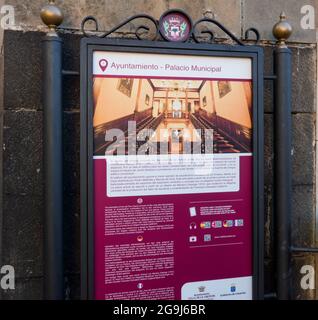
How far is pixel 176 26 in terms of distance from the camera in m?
2.66

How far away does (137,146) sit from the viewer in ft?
8.46

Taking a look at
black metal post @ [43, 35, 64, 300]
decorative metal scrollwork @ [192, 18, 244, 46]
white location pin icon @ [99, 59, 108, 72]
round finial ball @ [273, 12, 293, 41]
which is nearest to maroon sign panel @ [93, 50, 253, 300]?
white location pin icon @ [99, 59, 108, 72]

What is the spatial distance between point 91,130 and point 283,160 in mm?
1493

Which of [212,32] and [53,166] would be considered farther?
[212,32]

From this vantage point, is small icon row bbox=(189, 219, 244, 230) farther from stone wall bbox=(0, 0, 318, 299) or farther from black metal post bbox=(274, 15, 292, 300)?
stone wall bbox=(0, 0, 318, 299)

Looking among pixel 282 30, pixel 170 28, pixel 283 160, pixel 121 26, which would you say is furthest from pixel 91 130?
pixel 282 30

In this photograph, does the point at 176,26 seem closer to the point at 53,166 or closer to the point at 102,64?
the point at 102,64

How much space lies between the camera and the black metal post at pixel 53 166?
96.7 inches

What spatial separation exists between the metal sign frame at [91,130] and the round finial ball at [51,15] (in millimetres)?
248

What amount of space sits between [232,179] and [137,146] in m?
0.77

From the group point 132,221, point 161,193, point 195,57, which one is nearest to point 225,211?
point 161,193

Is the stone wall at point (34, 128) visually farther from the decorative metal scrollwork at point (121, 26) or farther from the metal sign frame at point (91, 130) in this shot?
the metal sign frame at point (91, 130)

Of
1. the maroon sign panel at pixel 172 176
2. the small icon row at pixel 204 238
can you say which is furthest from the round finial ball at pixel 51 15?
the small icon row at pixel 204 238
